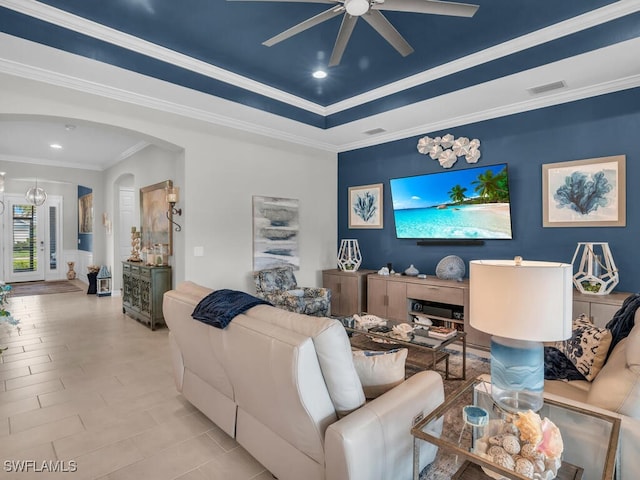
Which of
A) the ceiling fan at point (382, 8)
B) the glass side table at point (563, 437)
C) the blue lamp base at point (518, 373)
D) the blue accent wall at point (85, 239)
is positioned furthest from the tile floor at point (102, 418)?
the blue accent wall at point (85, 239)

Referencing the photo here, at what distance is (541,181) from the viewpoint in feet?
13.4

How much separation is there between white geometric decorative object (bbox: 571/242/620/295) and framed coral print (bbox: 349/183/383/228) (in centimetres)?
274

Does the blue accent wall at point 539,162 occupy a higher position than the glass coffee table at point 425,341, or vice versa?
the blue accent wall at point 539,162

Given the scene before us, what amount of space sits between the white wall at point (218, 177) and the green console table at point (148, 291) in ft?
1.30

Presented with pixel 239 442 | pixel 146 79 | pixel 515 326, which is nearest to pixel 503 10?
pixel 515 326

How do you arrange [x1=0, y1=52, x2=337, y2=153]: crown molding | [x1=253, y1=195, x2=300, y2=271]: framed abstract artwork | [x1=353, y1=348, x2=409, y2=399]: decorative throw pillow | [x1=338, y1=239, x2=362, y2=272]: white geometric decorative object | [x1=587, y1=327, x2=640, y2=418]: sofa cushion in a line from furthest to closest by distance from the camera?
[x1=338, y1=239, x2=362, y2=272]: white geometric decorative object
[x1=253, y1=195, x2=300, y2=271]: framed abstract artwork
[x1=0, y1=52, x2=337, y2=153]: crown molding
[x1=353, y1=348, x2=409, y2=399]: decorative throw pillow
[x1=587, y1=327, x2=640, y2=418]: sofa cushion

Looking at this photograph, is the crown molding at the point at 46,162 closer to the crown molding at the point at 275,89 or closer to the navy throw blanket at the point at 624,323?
the crown molding at the point at 275,89

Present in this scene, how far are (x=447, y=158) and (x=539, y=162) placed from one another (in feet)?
3.61

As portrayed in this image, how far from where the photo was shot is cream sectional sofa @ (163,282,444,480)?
1.47 m

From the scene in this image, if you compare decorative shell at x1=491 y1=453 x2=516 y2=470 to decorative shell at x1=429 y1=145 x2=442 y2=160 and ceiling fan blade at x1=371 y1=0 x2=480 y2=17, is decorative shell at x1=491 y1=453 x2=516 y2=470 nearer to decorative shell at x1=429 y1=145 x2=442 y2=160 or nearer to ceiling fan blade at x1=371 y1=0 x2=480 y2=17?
ceiling fan blade at x1=371 y1=0 x2=480 y2=17

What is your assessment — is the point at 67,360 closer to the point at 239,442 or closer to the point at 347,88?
Answer: the point at 239,442

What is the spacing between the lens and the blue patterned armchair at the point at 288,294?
4641mm

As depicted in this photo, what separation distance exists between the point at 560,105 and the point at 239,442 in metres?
4.56

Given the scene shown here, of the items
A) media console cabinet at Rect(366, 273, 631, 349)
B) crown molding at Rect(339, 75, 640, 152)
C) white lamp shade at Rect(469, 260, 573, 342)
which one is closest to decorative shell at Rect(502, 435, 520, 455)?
white lamp shade at Rect(469, 260, 573, 342)
